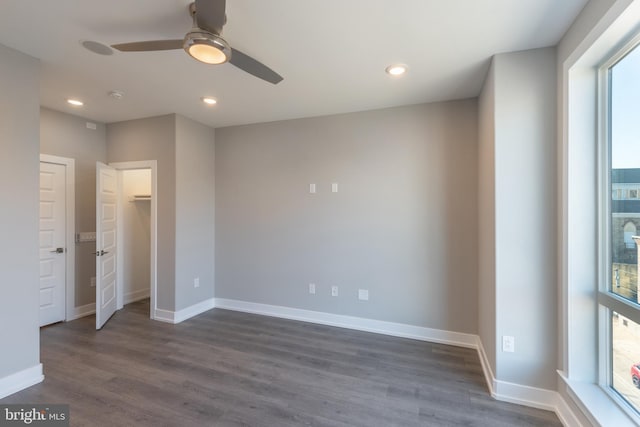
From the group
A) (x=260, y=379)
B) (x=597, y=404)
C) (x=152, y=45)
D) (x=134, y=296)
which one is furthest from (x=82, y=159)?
(x=597, y=404)

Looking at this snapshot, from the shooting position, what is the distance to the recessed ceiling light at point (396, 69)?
2.44 m

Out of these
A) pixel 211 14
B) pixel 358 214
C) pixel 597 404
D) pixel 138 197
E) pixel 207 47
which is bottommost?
pixel 597 404

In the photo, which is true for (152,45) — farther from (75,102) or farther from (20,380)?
(20,380)

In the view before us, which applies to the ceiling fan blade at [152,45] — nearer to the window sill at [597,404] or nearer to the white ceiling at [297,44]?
the white ceiling at [297,44]

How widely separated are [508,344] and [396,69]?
2363mm

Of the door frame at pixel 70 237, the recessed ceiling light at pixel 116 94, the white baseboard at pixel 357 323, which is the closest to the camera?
the recessed ceiling light at pixel 116 94

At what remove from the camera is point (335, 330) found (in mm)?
3494

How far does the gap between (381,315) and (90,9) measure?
3.63 meters

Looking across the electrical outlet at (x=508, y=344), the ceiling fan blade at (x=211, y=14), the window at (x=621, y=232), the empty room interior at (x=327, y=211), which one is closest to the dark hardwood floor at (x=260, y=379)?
the empty room interior at (x=327, y=211)

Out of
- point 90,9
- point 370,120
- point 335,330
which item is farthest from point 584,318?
point 90,9

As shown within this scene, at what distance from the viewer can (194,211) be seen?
12.9 ft

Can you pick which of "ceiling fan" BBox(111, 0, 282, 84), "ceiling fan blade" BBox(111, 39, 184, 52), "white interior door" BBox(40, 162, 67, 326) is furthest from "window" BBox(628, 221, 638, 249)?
"white interior door" BBox(40, 162, 67, 326)

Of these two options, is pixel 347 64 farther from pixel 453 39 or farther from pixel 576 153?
pixel 576 153

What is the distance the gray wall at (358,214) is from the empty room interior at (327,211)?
0.03 meters
